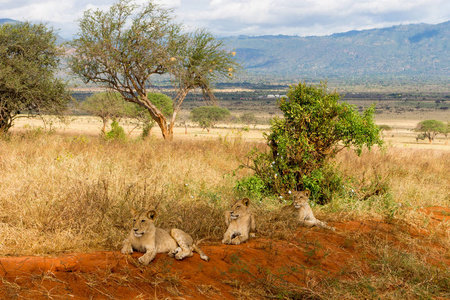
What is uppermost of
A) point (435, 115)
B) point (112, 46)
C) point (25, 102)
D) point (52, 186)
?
point (112, 46)

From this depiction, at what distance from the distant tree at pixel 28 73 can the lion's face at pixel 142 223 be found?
1306 centimetres

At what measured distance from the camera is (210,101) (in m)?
22.0

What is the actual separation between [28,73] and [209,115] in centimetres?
4924

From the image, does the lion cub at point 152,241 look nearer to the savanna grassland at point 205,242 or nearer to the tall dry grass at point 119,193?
the savanna grassland at point 205,242

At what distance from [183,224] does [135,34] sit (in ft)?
46.7

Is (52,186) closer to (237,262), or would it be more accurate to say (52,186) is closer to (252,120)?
(237,262)

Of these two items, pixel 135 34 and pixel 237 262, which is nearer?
pixel 237 262

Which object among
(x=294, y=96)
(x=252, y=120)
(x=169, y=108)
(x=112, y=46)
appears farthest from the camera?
(x=252, y=120)

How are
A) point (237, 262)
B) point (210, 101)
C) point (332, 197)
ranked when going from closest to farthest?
point (237, 262) → point (332, 197) → point (210, 101)

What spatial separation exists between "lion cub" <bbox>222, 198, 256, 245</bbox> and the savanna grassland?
0.15 metres

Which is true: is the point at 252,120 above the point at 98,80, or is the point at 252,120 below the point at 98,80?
below

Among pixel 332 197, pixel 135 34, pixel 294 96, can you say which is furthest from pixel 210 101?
pixel 332 197

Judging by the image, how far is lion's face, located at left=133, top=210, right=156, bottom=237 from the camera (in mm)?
4234

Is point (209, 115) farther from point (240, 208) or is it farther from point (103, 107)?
point (240, 208)
